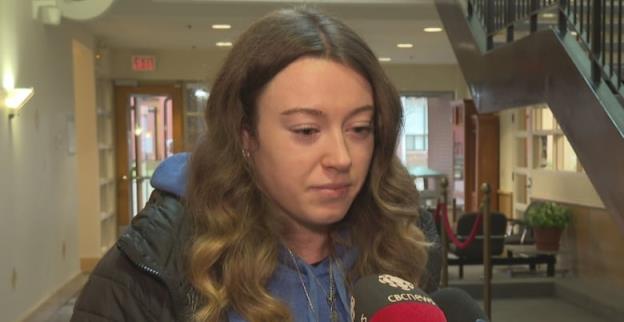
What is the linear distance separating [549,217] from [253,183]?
5867 mm

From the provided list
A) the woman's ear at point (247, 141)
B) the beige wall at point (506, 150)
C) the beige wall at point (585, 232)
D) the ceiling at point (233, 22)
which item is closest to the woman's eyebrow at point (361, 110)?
the woman's ear at point (247, 141)

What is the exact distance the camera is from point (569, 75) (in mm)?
3625

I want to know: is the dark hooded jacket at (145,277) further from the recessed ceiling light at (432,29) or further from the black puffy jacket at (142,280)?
the recessed ceiling light at (432,29)

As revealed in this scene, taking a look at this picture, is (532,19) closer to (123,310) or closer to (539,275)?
(539,275)

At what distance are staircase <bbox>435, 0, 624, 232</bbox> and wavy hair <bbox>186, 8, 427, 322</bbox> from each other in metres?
2.34

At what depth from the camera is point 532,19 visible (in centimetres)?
436

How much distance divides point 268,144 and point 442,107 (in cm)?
1256

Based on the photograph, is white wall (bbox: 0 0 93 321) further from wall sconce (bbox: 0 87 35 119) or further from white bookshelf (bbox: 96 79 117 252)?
white bookshelf (bbox: 96 79 117 252)

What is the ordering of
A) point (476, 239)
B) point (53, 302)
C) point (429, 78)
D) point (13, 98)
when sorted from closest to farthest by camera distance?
1. point (13, 98)
2. point (53, 302)
3. point (476, 239)
4. point (429, 78)

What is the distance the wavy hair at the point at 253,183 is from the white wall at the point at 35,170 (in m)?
3.99

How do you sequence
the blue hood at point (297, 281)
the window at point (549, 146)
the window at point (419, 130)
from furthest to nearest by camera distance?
the window at point (419, 130)
the window at point (549, 146)
the blue hood at point (297, 281)

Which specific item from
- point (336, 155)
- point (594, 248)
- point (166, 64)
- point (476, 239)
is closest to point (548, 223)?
point (594, 248)

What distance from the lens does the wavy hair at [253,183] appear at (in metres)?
0.94

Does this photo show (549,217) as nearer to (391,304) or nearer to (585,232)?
(585,232)
